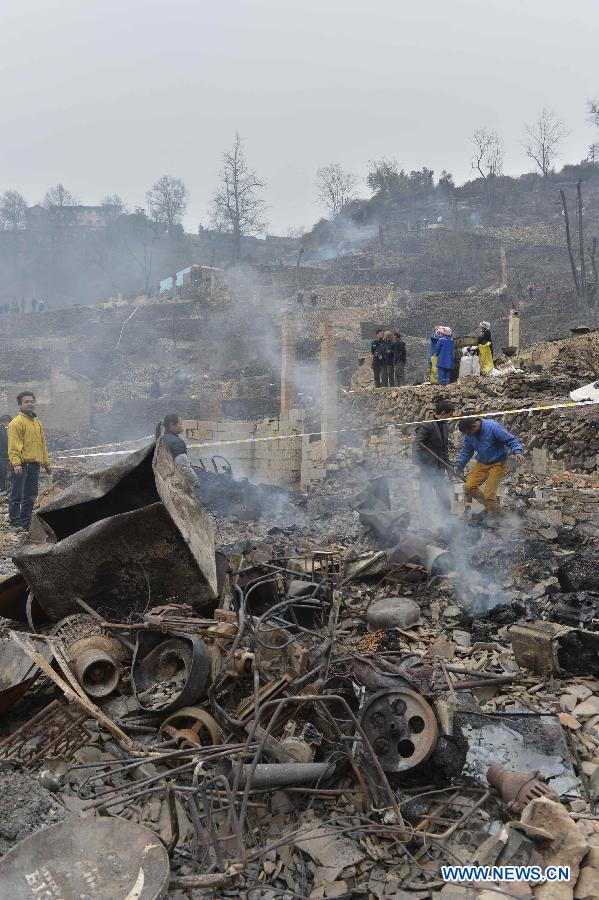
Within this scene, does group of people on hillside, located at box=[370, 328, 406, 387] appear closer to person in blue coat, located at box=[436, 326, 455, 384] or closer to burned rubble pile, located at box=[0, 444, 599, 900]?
person in blue coat, located at box=[436, 326, 455, 384]

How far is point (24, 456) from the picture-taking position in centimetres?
869

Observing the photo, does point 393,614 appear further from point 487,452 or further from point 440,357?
point 440,357

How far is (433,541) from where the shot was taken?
263 inches

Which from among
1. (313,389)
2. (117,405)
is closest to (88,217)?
(117,405)

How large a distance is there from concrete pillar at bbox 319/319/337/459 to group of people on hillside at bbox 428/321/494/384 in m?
2.59

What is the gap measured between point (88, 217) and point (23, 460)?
60.4m

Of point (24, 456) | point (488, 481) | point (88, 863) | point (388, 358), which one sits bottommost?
point (88, 863)

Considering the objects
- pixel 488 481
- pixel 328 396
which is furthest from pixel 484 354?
pixel 488 481

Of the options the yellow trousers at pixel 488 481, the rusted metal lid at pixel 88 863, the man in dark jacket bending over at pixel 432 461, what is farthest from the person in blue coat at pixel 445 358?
the rusted metal lid at pixel 88 863

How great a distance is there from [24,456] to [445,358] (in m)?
10.0

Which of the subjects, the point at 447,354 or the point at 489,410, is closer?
the point at 489,410

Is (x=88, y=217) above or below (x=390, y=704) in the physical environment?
above

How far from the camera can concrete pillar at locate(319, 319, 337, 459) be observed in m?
13.2

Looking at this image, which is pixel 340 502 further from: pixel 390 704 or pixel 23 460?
pixel 390 704
